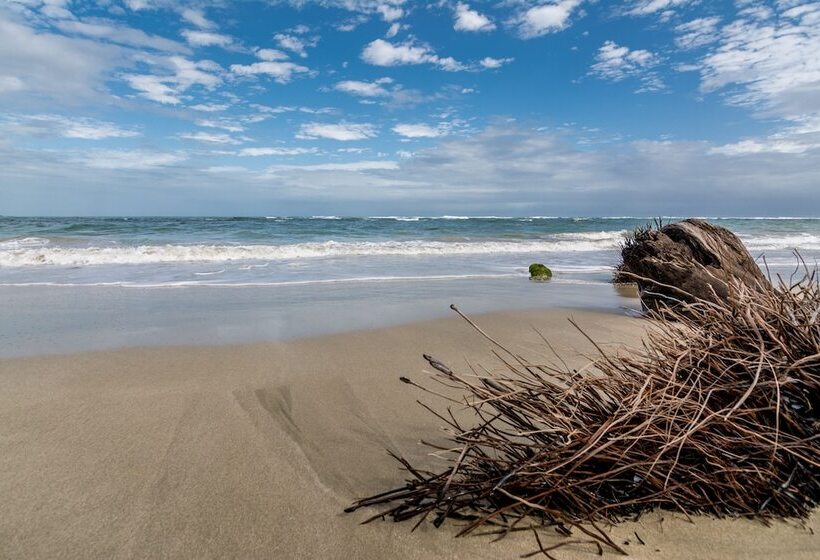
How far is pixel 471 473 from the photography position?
71.6 inches

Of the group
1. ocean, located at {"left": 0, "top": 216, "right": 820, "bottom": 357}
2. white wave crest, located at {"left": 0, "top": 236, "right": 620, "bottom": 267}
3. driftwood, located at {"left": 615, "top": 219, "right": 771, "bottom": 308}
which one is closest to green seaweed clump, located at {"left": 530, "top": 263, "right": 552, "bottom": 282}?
ocean, located at {"left": 0, "top": 216, "right": 820, "bottom": 357}

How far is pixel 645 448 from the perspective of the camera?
1749mm

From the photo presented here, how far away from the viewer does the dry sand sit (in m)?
1.80

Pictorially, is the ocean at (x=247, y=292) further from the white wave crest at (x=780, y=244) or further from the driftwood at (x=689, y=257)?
the white wave crest at (x=780, y=244)

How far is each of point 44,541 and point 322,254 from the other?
14117 millimetres

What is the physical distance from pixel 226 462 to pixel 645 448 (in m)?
1.93

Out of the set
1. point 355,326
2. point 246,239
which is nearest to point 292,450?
point 355,326

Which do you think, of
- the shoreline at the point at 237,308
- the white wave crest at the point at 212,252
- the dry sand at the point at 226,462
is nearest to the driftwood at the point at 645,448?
the dry sand at the point at 226,462

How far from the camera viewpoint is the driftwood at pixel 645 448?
1684mm

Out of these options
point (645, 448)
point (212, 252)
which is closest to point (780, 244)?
point (212, 252)

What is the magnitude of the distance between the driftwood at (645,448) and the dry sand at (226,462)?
0.09 m

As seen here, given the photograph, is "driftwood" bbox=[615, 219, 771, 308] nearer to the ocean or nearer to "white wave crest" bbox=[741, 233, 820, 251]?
the ocean

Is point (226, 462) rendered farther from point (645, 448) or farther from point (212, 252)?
point (212, 252)

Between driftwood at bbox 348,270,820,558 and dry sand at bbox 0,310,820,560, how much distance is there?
0.29ft
